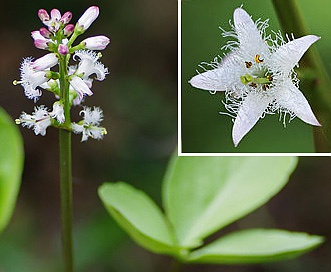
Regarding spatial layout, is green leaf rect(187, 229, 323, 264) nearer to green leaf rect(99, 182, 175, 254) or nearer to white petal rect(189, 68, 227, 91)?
green leaf rect(99, 182, 175, 254)

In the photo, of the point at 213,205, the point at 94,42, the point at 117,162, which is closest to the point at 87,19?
the point at 94,42

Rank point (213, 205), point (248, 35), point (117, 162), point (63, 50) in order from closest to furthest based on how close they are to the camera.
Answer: point (63, 50)
point (248, 35)
point (213, 205)
point (117, 162)

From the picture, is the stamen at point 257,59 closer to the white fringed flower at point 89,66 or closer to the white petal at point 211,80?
the white petal at point 211,80

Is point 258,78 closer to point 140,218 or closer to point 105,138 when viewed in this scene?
point 140,218

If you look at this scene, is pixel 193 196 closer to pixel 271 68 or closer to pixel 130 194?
pixel 130 194

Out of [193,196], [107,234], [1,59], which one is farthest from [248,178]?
[1,59]
